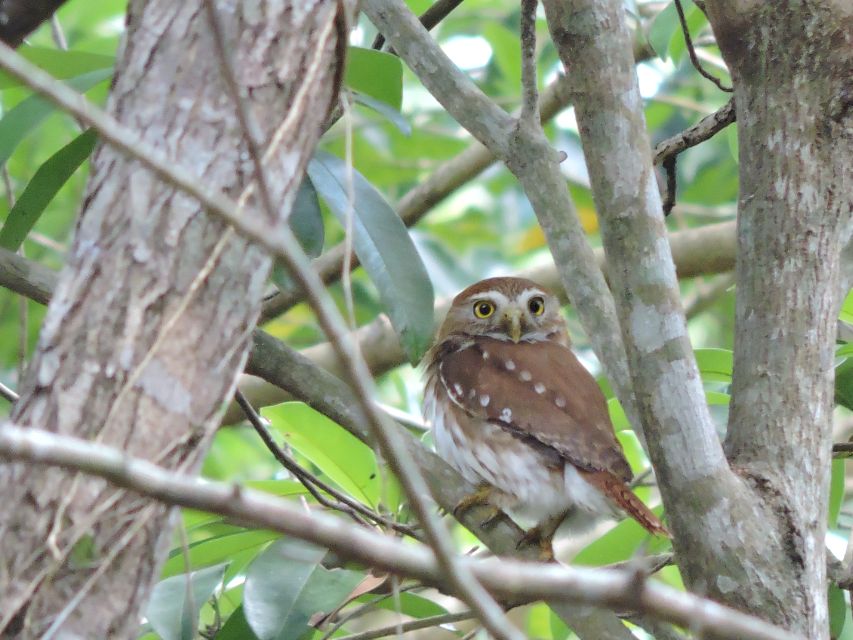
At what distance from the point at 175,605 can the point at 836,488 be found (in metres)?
1.81

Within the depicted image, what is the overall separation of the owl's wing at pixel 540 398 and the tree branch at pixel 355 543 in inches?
86.8

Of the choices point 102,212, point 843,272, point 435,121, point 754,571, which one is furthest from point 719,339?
point 102,212

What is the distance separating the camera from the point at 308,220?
2.66 meters

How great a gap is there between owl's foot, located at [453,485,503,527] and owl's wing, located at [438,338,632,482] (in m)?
0.36

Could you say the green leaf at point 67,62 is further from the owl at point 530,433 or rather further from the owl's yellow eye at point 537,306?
the owl's yellow eye at point 537,306

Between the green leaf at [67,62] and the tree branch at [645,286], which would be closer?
the tree branch at [645,286]

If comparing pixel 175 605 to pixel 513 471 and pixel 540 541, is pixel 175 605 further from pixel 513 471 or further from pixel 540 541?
pixel 513 471

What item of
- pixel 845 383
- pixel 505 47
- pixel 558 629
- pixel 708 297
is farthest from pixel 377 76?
pixel 708 297

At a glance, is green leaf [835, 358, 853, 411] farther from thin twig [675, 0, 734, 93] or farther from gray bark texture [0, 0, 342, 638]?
gray bark texture [0, 0, 342, 638]

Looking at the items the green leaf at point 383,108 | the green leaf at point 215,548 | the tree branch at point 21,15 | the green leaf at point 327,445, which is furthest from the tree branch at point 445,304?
the tree branch at point 21,15

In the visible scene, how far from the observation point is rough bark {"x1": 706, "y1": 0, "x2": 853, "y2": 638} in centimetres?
221

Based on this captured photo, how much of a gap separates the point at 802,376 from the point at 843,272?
0.32m

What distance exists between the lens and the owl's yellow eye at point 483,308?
167 inches

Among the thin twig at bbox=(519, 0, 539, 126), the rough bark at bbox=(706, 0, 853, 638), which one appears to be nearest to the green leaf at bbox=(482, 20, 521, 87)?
the thin twig at bbox=(519, 0, 539, 126)
